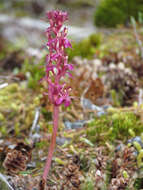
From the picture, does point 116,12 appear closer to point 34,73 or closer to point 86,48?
point 86,48

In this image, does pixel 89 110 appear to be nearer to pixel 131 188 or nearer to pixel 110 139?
pixel 110 139

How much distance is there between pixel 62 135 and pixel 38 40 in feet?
14.6

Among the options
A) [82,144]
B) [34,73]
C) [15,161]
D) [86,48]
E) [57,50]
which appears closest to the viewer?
[57,50]

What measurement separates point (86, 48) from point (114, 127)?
2.29m

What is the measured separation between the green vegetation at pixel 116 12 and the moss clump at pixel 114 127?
387 cm

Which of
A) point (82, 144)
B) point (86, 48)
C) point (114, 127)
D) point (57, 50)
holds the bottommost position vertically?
point (82, 144)

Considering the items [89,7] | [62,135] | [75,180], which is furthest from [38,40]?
[75,180]

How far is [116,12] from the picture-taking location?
5895mm

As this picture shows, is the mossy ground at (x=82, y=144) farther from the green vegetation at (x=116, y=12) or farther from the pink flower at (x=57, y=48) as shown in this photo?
the green vegetation at (x=116, y=12)

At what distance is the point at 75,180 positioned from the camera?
1833mm

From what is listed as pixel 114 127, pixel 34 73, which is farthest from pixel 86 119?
pixel 34 73

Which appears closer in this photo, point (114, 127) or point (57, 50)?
point (57, 50)

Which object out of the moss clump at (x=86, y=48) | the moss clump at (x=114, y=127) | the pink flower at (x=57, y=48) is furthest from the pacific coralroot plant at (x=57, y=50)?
the moss clump at (x=86, y=48)

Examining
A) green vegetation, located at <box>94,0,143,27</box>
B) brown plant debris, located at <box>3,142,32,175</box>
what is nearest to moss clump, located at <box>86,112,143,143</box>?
brown plant debris, located at <box>3,142,32,175</box>
